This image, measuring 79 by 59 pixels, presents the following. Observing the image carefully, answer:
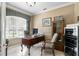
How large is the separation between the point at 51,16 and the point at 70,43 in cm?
71

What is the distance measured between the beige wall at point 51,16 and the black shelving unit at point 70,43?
276mm

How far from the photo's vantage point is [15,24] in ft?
5.98

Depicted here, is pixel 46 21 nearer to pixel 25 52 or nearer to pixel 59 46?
pixel 59 46

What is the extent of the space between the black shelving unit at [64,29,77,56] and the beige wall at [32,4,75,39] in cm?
28

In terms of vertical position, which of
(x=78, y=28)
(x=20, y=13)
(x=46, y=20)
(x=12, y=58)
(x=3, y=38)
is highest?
(x=20, y=13)

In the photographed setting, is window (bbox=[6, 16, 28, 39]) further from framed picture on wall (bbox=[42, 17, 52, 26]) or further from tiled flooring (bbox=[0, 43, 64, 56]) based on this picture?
framed picture on wall (bbox=[42, 17, 52, 26])

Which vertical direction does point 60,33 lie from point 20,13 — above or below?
below

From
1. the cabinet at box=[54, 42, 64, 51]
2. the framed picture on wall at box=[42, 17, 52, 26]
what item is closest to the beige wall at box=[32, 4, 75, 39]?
the framed picture on wall at box=[42, 17, 52, 26]

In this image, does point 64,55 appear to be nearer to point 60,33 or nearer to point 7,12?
point 60,33

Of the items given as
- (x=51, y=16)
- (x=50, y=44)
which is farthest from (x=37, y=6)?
(x=50, y=44)

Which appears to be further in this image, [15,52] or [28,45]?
[28,45]

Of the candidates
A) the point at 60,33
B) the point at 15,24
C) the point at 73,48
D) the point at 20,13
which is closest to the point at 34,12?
the point at 20,13

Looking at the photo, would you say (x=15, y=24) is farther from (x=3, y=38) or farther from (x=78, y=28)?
(x=78, y=28)

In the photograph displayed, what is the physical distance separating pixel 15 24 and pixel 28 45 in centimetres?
52
